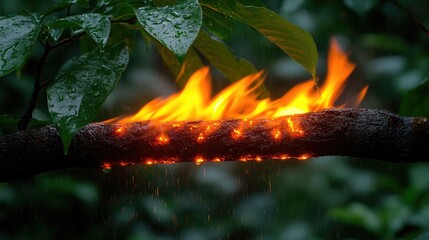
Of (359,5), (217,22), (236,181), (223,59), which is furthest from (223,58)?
(236,181)

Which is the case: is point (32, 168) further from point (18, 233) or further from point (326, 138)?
point (18, 233)

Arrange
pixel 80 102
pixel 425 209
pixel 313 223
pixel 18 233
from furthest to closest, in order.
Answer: pixel 313 223 < pixel 18 233 < pixel 425 209 < pixel 80 102

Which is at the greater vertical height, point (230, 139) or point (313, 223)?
point (230, 139)

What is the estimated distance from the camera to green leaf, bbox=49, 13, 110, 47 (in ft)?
2.32

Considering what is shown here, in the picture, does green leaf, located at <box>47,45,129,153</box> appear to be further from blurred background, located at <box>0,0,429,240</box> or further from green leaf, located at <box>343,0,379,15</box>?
blurred background, located at <box>0,0,429,240</box>

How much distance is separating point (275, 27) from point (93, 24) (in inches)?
8.3

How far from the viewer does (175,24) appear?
68cm

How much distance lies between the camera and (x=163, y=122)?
32.9 inches

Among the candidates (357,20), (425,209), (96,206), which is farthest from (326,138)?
(357,20)

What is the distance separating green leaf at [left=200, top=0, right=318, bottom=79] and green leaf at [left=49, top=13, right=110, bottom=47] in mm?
132

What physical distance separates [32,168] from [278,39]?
1.06ft

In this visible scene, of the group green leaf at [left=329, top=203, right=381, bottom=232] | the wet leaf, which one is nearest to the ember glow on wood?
the wet leaf

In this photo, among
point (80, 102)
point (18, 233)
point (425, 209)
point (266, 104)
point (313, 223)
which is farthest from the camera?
point (313, 223)

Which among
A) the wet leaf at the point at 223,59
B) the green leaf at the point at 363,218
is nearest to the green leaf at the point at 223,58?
the wet leaf at the point at 223,59
